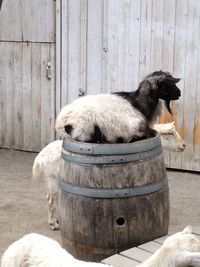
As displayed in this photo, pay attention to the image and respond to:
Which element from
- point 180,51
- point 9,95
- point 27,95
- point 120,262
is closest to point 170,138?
point 180,51

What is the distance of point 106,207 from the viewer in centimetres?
382

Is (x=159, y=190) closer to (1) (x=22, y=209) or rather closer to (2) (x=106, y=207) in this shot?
(2) (x=106, y=207)

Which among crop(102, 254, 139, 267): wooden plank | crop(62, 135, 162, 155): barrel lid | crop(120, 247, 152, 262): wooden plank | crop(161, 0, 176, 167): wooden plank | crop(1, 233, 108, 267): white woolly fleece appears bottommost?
crop(102, 254, 139, 267): wooden plank

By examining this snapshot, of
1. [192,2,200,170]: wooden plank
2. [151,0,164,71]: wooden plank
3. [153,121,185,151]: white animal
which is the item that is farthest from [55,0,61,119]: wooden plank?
[153,121,185,151]: white animal

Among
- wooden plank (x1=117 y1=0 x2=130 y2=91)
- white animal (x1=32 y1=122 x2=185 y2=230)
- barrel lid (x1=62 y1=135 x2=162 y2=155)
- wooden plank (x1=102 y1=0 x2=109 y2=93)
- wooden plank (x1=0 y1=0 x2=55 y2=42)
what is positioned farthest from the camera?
wooden plank (x1=0 y1=0 x2=55 y2=42)

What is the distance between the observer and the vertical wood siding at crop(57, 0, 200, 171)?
23.0 ft

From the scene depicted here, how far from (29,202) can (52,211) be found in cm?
87

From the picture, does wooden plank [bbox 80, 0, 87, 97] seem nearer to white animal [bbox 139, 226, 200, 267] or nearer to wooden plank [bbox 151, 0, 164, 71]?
wooden plank [bbox 151, 0, 164, 71]

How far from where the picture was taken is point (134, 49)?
7.29 metres

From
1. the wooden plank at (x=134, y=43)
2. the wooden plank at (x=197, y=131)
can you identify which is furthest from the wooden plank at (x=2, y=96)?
the wooden plank at (x=197, y=131)

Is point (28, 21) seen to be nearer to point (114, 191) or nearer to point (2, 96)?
point (2, 96)

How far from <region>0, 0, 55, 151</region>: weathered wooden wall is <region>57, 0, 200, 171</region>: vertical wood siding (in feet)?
1.06

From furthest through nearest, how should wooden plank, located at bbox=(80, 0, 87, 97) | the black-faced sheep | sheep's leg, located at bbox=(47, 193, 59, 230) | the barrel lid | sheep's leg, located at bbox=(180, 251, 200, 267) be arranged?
1. wooden plank, located at bbox=(80, 0, 87, 97)
2. sheep's leg, located at bbox=(47, 193, 59, 230)
3. the black-faced sheep
4. the barrel lid
5. sheep's leg, located at bbox=(180, 251, 200, 267)

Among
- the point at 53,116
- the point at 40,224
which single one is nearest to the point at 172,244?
the point at 40,224
